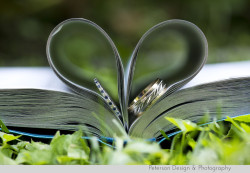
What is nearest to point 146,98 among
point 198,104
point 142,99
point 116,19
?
point 142,99

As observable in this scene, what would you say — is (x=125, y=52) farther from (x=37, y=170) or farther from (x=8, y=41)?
(x=37, y=170)

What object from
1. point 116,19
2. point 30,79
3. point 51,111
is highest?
point 116,19

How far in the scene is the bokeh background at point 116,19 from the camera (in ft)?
6.93

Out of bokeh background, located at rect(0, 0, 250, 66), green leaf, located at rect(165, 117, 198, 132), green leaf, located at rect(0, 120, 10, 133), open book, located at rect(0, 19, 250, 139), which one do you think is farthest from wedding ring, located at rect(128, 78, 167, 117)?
bokeh background, located at rect(0, 0, 250, 66)

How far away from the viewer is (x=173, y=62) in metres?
0.98

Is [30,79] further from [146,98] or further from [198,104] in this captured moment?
[198,104]

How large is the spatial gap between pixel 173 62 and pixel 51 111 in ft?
1.23

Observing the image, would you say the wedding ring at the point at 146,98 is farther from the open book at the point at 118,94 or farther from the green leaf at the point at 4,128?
the green leaf at the point at 4,128

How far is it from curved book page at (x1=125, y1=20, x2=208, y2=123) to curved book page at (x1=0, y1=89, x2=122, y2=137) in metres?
0.09

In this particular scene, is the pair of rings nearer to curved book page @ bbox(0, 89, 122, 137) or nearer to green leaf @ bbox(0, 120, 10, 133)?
curved book page @ bbox(0, 89, 122, 137)

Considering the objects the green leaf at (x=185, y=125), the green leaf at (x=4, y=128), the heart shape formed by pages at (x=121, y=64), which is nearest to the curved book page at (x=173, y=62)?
the heart shape formed by pages at (x=121, y=64)

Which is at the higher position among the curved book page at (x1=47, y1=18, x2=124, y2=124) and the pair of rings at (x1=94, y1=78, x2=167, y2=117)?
the curved book page at (x1=47, y1=18, x2=124, y2=124)

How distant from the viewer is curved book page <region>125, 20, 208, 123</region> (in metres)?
0.82

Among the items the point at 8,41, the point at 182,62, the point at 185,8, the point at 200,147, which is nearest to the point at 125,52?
the point at 185,8
